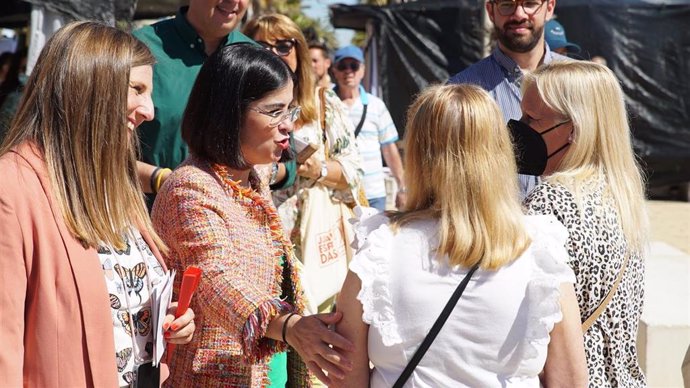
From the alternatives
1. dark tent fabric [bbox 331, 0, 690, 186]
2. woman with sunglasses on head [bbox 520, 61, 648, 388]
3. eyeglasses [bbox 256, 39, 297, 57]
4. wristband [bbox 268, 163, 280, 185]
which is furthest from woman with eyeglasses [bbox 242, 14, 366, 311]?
dark tent fabric [bbox 331, 0, 690, 186]

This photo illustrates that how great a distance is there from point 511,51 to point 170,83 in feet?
5.99

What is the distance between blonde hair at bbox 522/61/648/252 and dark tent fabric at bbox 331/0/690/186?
10.9 metres

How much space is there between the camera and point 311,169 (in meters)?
4.43

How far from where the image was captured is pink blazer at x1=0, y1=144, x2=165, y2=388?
200 cm

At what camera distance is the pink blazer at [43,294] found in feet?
6.55

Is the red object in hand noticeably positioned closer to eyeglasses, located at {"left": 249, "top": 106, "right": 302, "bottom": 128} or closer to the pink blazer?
the pink blazer

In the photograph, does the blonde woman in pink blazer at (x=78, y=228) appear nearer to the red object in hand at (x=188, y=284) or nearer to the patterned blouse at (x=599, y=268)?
the red object in hand at (x=188, y=284)

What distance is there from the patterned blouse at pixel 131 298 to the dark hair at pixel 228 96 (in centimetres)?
47

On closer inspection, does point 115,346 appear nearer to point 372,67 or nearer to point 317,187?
point 317,187

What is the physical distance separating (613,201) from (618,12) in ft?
39.4

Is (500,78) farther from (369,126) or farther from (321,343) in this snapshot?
(369,126)

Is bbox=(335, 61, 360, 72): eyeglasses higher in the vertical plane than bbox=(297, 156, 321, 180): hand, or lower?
lower

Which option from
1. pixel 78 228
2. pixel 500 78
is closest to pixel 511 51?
pixel 500 78

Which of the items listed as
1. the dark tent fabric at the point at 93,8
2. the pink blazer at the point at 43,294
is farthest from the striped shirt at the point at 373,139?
the pink blazer at the point at 43,294
